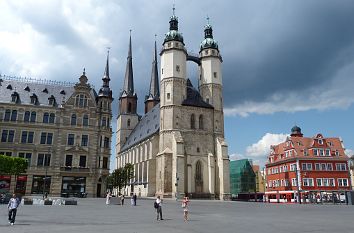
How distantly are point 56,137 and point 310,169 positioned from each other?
163 ft

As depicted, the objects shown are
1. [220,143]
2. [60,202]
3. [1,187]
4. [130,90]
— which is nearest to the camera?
[60,202]

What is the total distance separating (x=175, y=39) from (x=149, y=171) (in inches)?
1101

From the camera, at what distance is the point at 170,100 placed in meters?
62.4

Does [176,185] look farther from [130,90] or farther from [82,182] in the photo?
[130,90]

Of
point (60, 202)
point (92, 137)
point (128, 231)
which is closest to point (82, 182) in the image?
point (92, 137)

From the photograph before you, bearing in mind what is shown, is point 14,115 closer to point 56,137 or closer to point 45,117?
point 45,117

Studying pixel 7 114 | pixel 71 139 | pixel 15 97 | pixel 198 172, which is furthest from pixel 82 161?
pixel 198 172

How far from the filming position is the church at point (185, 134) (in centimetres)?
5831

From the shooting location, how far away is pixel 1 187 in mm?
47812

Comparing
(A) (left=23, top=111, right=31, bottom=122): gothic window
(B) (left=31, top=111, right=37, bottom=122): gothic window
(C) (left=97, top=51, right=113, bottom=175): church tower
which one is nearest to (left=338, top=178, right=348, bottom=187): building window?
(C) (left=97, top=51, right=113, bottom=175): church tower

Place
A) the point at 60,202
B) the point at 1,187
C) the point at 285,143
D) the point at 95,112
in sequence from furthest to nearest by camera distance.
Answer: the point at 285,143 → the point at 95,112 → the point at 1,187 → the point at 60,202

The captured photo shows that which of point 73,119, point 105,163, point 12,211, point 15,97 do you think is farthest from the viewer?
point 105,163

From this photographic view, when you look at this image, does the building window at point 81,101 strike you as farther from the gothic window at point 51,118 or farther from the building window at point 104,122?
the gothic window at point 51,118

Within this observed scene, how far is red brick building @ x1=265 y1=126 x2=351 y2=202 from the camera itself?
208 feet
